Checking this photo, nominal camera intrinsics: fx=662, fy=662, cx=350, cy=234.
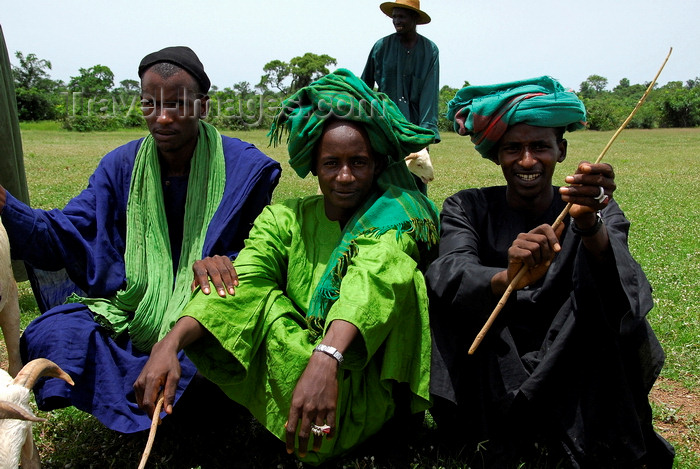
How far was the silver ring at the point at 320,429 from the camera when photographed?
8.29 ft

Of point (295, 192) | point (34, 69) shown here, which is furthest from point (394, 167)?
point (34, 69)

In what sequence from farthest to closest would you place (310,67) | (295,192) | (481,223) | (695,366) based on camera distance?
(310,67) < (295,192) < (695,366) < (481,223)

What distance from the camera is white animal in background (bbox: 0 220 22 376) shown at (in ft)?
8.80

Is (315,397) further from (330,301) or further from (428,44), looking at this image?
(428,44)

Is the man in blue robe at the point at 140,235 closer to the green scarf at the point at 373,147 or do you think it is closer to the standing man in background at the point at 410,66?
the green scarf at the point at 373,147

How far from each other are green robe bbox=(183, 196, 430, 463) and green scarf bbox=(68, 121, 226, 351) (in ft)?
1.59

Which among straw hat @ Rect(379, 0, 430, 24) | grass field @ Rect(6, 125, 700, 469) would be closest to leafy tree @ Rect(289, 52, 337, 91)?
grass field @ Rect(6, 125, 700, 469)

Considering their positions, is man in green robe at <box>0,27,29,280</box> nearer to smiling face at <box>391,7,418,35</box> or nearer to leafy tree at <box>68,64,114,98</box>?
smiling face at <box>391,7,418,35</box>

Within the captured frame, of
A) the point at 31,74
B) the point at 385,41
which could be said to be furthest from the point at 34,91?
the point at 385,41

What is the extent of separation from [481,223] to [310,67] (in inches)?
1742

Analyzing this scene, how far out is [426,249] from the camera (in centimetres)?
326

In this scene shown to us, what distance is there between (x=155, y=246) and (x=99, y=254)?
10.8 inches

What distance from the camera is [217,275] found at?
2.93 m

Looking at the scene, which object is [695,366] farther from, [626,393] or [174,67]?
[174,67]
